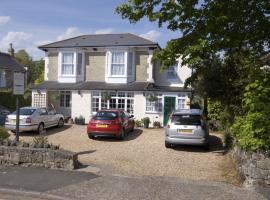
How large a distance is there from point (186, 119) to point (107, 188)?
645 cm

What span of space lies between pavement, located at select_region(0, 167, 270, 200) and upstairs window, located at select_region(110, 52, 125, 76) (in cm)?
1659

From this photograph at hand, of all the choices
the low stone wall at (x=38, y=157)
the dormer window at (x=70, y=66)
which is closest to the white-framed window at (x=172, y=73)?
the dormer window at (x=70, y=66)

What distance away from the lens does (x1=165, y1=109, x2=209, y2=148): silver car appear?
13414mm

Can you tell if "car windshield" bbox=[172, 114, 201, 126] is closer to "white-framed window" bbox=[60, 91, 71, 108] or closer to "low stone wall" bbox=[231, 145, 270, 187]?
"low stone wall" bbox=[231, 145, 270, 187]

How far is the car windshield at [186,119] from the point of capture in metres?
13.6

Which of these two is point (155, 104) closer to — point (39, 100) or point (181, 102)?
point (181, 102)

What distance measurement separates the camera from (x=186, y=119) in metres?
13.7

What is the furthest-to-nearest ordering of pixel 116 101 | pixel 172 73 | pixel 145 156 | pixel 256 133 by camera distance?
1. pixel 172 73
2. pixel 116 101
3. pixel 145 156
4. pixel 256 133

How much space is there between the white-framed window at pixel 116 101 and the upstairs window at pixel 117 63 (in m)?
1.99

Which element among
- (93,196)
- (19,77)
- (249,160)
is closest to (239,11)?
(249,160)

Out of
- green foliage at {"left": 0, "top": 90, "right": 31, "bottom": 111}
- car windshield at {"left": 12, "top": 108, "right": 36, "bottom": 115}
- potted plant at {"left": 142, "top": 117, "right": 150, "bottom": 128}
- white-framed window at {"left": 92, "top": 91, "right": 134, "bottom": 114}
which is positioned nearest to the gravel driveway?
car windshield at {"left": 12, "top": 108, "right": 36, "bottom": 115}

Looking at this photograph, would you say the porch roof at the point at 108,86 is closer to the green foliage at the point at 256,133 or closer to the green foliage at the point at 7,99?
the green foliage at the point at 7,99

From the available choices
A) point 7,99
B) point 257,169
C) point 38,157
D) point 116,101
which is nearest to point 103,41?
point 116,101

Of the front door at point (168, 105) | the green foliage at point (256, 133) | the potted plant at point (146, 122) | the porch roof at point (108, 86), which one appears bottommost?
the potted plant at point (146, 122)
